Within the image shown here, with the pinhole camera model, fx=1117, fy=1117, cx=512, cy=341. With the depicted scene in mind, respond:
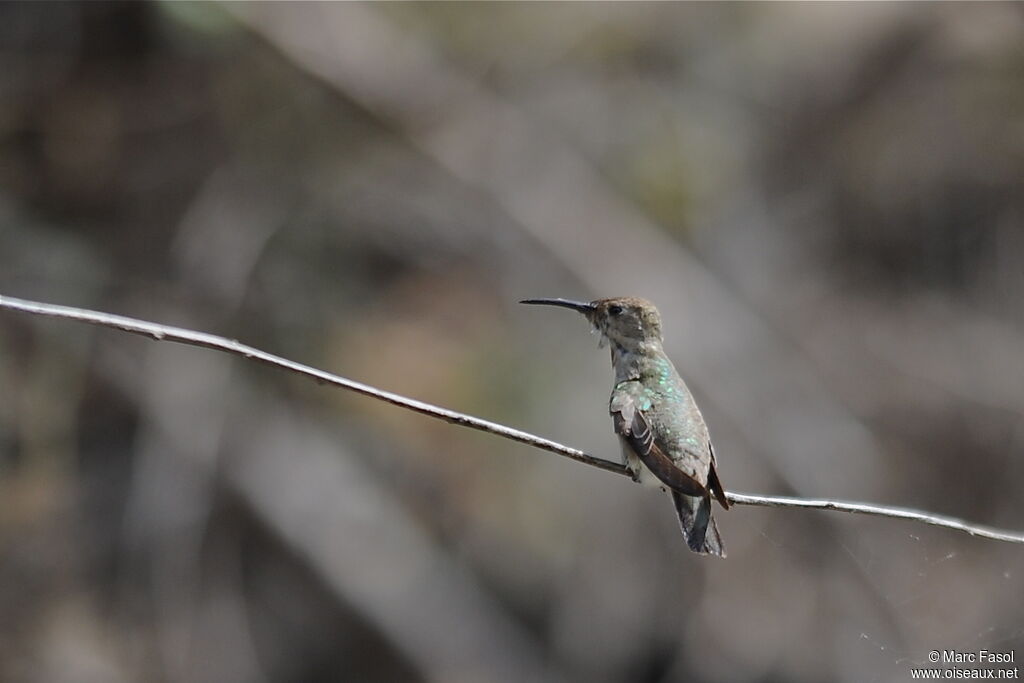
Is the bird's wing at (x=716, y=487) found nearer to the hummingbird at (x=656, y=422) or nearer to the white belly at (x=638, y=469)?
the hummingbird at (x=656, y=422)

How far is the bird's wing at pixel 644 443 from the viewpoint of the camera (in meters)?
2.71

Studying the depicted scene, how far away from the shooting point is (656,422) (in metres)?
3.22

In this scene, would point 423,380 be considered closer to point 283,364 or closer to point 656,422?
point 656,422

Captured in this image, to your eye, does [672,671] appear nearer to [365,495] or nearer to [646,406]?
[365,495]

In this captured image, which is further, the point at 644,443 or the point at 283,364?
the point at 644,443

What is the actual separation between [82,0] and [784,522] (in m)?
5.43

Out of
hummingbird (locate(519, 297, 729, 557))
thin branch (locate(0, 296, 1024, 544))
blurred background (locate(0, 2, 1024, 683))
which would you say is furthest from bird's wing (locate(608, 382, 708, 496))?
blurred background (locate(0, 2, 1024, 683))

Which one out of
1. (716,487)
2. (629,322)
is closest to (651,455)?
(716,487)

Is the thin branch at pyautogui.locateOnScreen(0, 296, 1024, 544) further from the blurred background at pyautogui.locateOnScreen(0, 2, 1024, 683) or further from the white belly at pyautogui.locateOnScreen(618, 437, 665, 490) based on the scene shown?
the blurred background at pyautogui.locateOnScreen(0, 2, 1024, 683)

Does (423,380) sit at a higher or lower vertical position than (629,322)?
higher

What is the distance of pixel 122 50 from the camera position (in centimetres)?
713

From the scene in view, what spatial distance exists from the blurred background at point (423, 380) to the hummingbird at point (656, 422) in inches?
123

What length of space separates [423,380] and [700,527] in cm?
480

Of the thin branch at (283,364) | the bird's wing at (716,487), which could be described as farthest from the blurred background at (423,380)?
the thin branch at (283,364)
